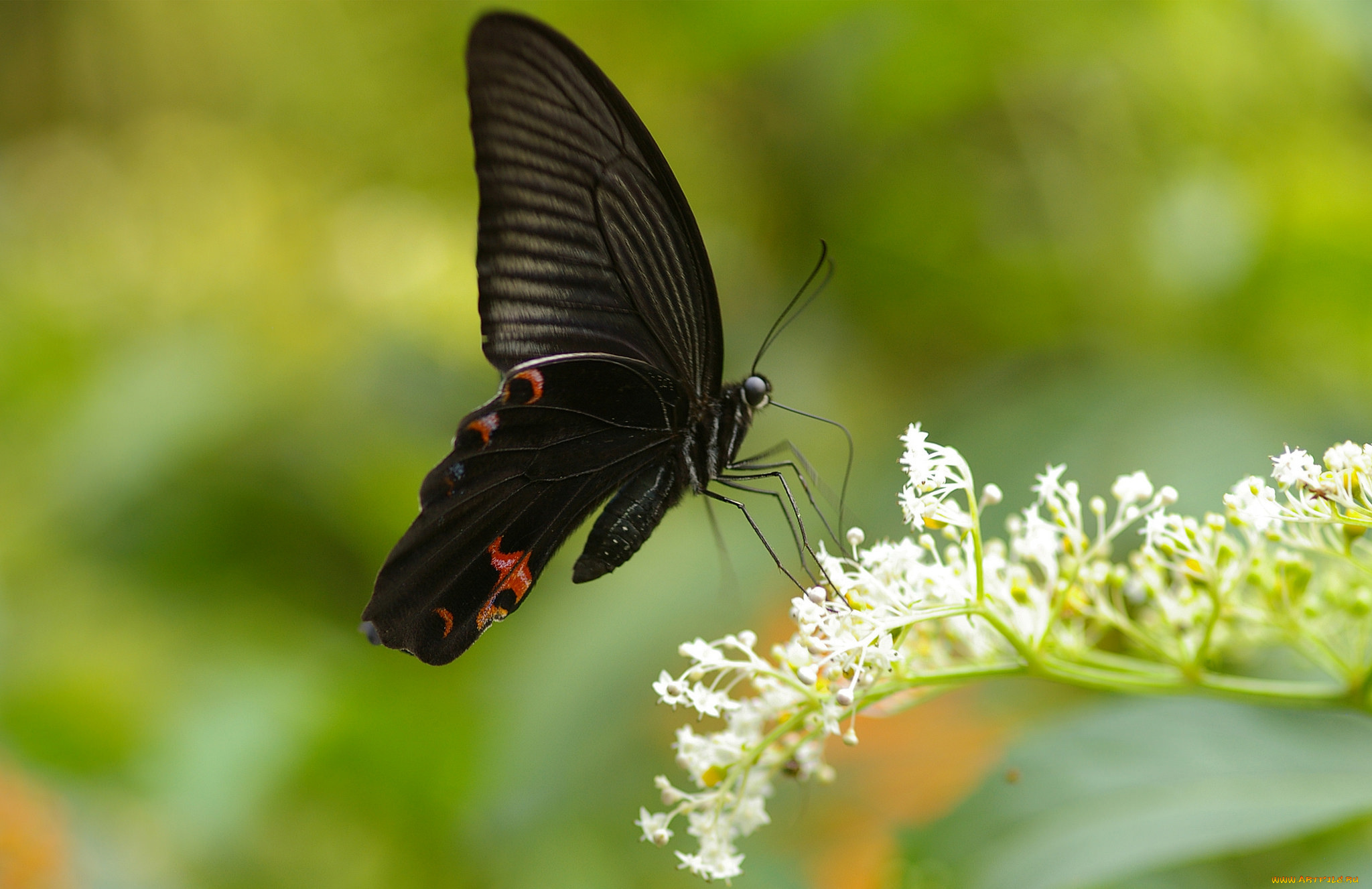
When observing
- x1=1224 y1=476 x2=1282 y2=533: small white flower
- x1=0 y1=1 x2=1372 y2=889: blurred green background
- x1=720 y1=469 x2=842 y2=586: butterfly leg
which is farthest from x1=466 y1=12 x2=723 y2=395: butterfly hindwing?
x1=0 y1=1 x2=1372 y2=889: blurred green background

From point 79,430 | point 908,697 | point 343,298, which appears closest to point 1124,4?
point 908,697

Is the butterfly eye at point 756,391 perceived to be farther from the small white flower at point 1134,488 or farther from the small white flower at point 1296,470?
the small white flower at point 1296,470

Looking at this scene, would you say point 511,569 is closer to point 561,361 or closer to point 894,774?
point 561,361

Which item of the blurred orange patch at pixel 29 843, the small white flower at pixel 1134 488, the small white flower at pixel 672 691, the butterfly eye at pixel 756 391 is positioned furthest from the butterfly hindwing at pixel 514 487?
the blurred orange patch at pixel 29 843

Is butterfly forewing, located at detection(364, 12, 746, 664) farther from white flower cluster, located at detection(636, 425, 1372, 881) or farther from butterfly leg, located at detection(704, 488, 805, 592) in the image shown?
white flower cluster, located at detection(636, 425, 1372, 881)

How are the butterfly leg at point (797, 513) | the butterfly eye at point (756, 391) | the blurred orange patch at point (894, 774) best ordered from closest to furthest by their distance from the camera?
the butterfly leg at point (797, 513) < the butterfly eye at point (756, 391) < the blurred orange patch at point (894, 774)
